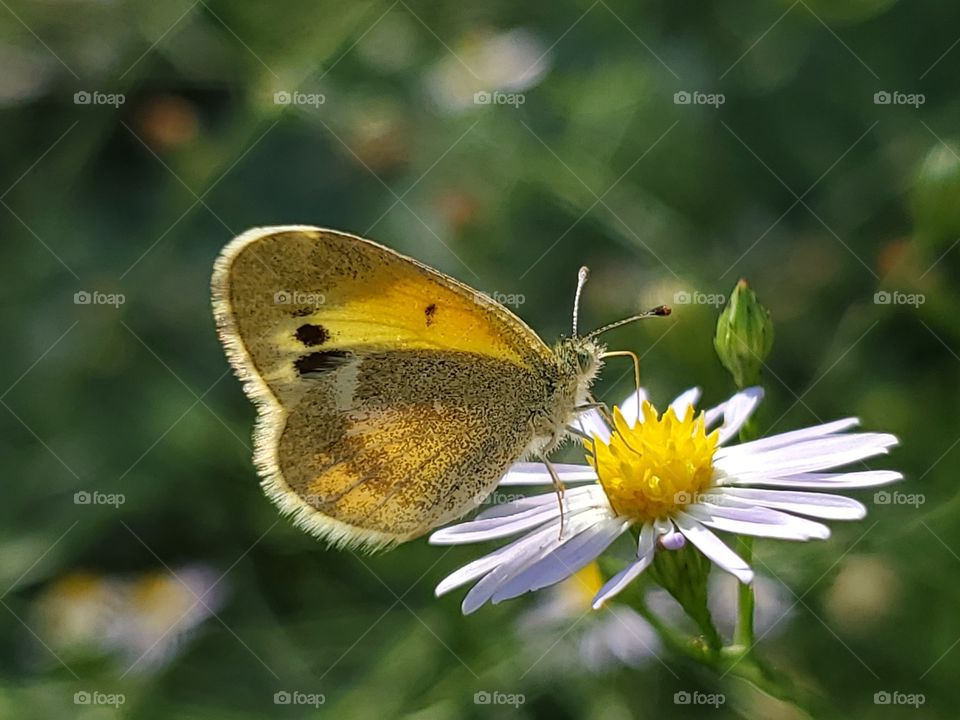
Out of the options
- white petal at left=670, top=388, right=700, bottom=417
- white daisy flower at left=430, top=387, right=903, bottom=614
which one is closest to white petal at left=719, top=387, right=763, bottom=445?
white daisy flower at left=430, top=387, right=903, bottom=614

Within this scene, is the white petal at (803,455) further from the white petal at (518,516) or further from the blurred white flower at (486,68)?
the blurred white flower at (486,68)

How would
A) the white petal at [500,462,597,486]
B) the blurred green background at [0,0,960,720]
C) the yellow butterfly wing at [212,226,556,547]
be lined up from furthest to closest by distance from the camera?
the blurred green background at [0,0,960,720]
the white petal at [500,462,597,486]
the yellow butterfly wing at [212,226,556,547]

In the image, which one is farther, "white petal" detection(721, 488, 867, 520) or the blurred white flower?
the blurred white flower

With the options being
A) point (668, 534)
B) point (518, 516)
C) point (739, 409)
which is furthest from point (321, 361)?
point (739, 409)

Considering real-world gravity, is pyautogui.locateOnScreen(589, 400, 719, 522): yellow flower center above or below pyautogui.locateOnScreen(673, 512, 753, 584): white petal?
above

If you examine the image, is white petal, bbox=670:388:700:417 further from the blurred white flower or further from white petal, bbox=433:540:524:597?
the blurred white flower

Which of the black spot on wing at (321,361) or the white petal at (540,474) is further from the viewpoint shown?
the white petal at (540,474)

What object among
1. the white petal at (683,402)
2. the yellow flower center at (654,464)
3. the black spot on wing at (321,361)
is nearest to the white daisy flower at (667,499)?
the yellow flower center at (654,464)
